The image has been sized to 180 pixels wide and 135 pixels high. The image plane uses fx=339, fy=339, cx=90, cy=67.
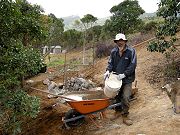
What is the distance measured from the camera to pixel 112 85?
288 inches

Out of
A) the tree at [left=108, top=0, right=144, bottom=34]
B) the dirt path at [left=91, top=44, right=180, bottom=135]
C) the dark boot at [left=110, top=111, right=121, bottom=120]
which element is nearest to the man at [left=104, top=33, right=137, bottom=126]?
the dirt path at [left=91, top=44, right=180, bottom=135]

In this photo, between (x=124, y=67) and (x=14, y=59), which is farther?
(x=124, y=67)

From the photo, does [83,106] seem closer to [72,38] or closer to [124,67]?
[124,67]

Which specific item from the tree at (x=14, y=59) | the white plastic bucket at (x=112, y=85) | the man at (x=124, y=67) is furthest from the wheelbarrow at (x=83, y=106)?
the tree at (x=14, y=59)

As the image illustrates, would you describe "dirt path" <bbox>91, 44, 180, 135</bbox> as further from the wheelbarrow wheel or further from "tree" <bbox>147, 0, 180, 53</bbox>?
"tree" <bbox>147, 0, 180, 53</bbox>

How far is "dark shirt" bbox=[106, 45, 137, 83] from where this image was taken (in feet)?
24.0

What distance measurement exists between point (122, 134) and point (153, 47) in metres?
4.21

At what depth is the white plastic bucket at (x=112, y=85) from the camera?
7293 mm

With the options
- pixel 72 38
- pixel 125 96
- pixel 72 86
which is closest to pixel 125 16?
pixel 72 86

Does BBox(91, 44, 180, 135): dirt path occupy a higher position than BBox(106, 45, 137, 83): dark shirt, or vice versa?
BBox(106, 45, 137, 83): dark shirt

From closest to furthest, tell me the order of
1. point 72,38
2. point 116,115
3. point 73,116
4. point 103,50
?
point 73,116
point 116,115
point 103,50
point 72,38

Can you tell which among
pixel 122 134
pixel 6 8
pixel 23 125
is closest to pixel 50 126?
pixel 23 125

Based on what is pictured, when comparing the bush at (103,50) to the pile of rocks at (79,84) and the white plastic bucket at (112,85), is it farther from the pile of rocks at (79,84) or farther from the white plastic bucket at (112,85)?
the white plastic bucket at (112,85)

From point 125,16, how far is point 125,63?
1621cm
